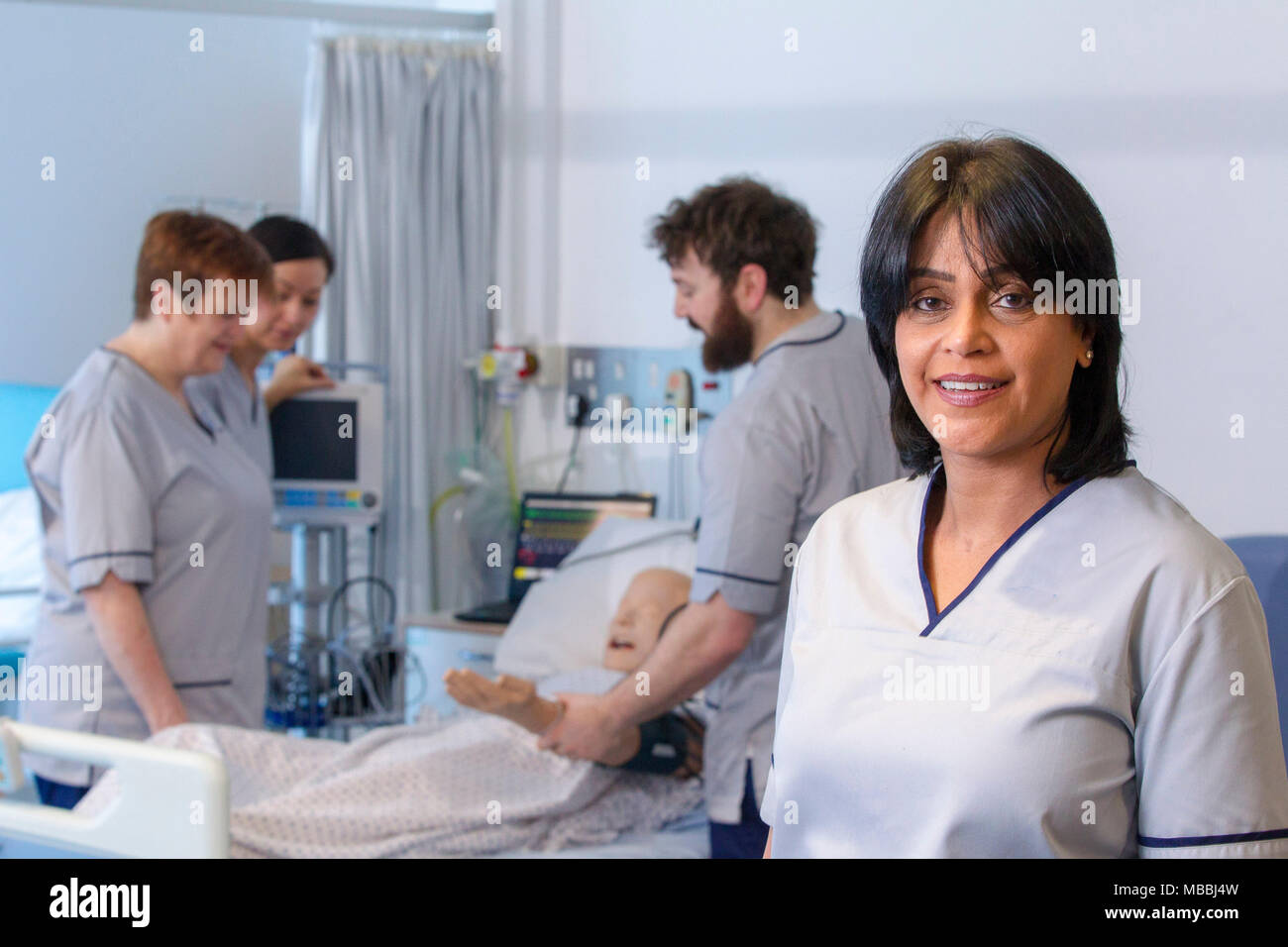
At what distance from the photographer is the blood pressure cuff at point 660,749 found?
2.14m

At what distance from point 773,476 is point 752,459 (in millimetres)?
40

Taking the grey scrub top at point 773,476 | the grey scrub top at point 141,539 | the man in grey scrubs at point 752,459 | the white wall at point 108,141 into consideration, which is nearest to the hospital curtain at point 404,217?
the white wall at point 108,141

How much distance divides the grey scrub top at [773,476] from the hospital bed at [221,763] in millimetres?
376

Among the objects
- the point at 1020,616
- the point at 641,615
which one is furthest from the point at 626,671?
the point at 1020,616

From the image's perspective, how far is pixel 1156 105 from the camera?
2.25 metres

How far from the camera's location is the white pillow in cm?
277

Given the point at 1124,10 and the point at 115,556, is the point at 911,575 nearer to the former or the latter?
the point at 115,556

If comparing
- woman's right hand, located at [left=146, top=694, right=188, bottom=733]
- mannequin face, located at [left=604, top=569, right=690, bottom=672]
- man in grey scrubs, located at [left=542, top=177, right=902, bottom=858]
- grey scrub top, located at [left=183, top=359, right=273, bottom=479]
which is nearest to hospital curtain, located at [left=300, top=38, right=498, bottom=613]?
grey scrub top, located at [left=183, top=359, right=273, bottom=479]

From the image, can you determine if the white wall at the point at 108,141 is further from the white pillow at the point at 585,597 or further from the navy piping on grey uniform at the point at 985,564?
the navy piping on grey uniform at the point at 985,564

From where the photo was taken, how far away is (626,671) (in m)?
2.50

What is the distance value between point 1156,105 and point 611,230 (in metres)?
1.65

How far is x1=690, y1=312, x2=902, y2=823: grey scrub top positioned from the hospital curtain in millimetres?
1926

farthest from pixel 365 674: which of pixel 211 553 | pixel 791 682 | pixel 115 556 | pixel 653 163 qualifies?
pixel 791 682

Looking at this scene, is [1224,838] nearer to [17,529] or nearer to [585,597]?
[585,597]
